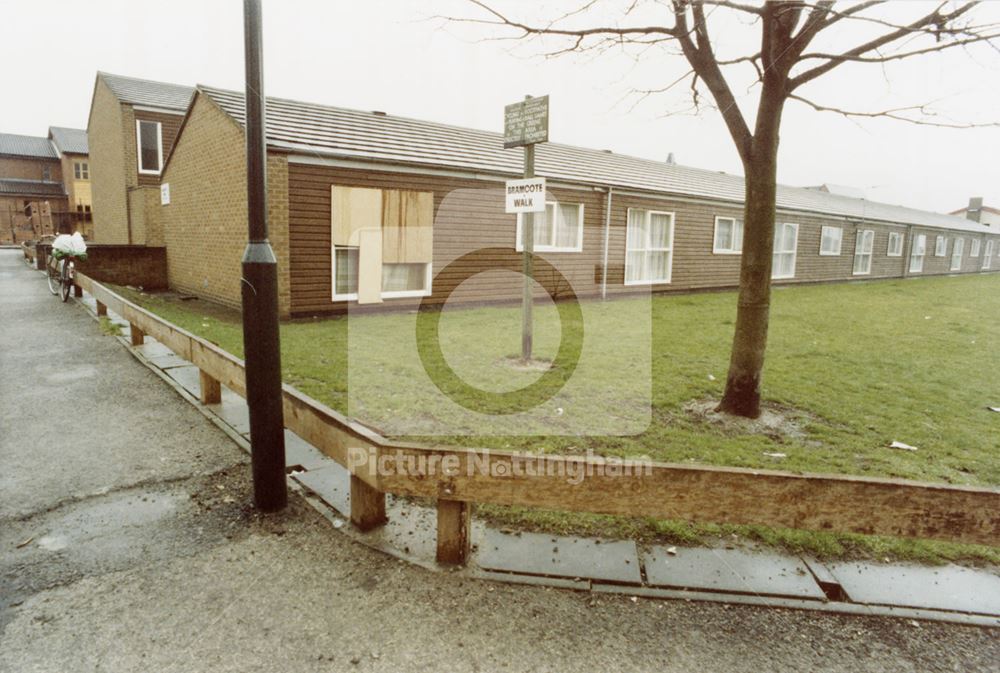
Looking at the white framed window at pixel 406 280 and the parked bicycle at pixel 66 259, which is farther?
the parked bicycle at pixel 66 259

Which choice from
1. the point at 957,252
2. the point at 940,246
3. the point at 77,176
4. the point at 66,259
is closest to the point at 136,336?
the point at 66,259

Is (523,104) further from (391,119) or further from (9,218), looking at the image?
(9,218)

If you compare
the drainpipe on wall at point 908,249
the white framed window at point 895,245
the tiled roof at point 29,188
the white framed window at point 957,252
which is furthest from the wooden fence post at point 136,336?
the tiled roof at point 29,188

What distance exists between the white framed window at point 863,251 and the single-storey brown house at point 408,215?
37.6ft

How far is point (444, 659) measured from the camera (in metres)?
2.52

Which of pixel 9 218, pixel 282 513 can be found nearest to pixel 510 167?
pixel 282 513

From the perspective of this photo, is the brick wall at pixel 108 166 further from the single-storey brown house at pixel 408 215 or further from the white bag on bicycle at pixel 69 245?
the white bag on bicycle at pixel 69 245

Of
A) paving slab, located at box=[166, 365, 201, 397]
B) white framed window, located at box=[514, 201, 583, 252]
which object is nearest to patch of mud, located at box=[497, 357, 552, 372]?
paving slab, located at box=[166, 365, 201, 397]

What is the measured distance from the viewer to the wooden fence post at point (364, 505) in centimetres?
354

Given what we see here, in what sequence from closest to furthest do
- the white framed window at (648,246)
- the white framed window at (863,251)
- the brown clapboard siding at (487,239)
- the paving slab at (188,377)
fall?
the paving slab at (188,377) → the brown clapboard siding at (487,239) → the white framed window at (648,246) → the white framed window at (863,251)

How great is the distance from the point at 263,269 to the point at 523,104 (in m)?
5.24

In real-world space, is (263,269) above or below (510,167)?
below

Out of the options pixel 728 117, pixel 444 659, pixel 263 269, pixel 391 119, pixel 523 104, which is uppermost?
pixel 391 119

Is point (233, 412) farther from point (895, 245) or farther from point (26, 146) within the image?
point (26, 146)
